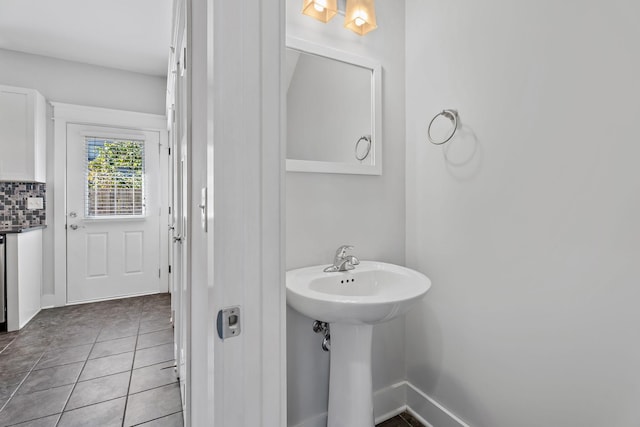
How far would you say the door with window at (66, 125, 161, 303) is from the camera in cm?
352

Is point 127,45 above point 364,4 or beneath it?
above

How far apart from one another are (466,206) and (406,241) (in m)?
0.41

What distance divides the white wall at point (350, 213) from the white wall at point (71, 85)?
328 centimetres

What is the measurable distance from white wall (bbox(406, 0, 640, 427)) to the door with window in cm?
347

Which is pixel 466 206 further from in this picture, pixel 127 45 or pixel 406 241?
pixel 127 45

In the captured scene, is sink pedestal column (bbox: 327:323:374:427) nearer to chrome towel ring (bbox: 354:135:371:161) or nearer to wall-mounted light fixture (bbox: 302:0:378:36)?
chrome towel ring (bbox: 354:135:371:161)

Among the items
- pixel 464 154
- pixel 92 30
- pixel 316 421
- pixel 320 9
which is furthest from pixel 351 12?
pixel 92 30

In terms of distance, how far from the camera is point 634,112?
35.6 inches

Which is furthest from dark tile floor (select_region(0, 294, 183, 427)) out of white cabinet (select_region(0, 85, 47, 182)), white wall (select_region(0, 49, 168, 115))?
white wall (select_region(0, 49, 168, 115))

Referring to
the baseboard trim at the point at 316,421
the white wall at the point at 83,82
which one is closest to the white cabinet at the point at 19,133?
the white wall at the point at 83,82

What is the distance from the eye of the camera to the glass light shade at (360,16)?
1.45 metres

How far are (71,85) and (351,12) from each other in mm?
3650

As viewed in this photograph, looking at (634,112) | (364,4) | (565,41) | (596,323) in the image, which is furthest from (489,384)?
(364,4)

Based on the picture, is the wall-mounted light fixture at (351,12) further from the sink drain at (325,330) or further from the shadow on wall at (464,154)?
the sink drain at (325,330)
